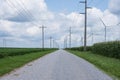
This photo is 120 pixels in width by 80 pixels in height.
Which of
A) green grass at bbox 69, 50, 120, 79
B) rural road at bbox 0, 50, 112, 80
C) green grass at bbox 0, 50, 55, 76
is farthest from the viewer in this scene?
green grass at bbox 0, 50, 55, 76

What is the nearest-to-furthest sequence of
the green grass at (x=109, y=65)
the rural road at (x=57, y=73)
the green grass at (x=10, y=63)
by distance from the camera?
the rural road at (x=57, y=73) → the green grass at (x=109, y=65) → the green grass at (x=10, y=63)

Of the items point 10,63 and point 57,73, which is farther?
point 10,63

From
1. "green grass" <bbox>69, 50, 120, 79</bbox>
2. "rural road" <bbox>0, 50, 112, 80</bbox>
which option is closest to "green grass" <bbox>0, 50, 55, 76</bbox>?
"rural road" <bbox>0, 50, 112, 80</bbox>

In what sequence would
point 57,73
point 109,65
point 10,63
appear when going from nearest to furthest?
point 57,73, point 109,65, point 10,63

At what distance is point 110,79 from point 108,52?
116ft

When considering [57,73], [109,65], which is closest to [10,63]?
[109,65]

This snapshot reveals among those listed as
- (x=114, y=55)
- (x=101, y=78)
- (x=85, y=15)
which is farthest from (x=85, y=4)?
(x=101, y=78)

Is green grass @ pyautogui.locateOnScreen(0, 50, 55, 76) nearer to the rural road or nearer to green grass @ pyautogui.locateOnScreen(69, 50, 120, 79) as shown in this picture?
the rural road

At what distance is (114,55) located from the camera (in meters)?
45.5

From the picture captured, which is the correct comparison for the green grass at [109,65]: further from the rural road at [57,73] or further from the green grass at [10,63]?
the green grass at [10,63]

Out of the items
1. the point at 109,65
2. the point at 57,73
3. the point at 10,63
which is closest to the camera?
the point at 57,73

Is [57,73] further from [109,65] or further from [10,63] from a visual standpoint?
[10,63]

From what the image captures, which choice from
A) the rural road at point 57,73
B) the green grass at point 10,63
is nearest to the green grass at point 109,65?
the rural road at point 57,73

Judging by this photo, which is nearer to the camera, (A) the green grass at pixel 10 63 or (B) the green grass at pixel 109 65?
(B) the green grass at pixel 109 65
